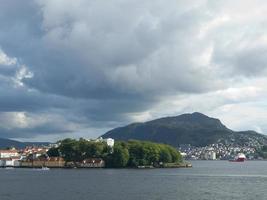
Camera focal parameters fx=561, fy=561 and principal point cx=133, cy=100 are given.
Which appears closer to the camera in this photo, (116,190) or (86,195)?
(86,195)

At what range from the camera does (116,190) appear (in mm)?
93688

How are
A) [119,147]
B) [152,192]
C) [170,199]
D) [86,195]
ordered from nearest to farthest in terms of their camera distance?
[170,199] < [86,195] < [152,192] < [119,147]

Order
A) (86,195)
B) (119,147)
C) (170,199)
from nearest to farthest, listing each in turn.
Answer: (170,199) < (86,195) < (119,147)

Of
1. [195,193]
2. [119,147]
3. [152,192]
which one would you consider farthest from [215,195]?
[119,147]

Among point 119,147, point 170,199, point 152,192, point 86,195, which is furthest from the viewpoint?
point 119,147

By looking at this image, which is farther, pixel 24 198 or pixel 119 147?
pixel 119 147

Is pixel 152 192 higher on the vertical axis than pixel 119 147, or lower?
lower

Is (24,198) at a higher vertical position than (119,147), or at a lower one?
lower

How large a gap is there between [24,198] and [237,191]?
1366 inches

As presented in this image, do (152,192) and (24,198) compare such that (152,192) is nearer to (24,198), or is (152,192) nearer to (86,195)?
(86,195)

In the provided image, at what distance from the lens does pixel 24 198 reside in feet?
262

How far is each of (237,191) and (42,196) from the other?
3179cm

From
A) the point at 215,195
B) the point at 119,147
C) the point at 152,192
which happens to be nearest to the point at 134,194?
the point at 152,192

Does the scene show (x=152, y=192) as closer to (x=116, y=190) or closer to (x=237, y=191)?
(x=116, y=190)
